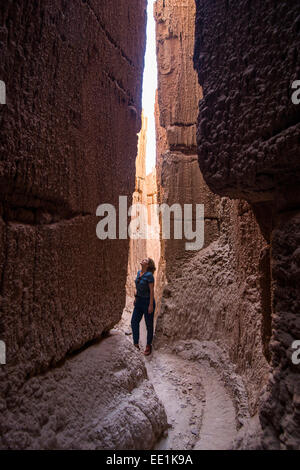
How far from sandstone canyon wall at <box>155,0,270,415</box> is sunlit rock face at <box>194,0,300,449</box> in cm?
86

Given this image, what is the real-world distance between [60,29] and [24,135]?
0.50 meters

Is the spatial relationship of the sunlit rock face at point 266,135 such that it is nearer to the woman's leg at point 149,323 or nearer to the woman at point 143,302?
the woman at point 143,302

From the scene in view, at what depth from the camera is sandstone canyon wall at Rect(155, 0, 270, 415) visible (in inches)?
83.9

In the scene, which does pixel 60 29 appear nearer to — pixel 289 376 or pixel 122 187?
pixel 122 187

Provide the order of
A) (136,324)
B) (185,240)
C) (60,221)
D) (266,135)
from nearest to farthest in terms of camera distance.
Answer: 1. (266,135)
2. (60,221)
3. (136,324)
4. (185,240)

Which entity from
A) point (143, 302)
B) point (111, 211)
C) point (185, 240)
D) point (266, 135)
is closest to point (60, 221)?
point (111, 211)

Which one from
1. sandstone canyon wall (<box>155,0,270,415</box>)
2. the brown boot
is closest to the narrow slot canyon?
sandstone canyon wall (<box>155,0,270,415</box>)

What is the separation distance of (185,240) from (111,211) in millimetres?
2257

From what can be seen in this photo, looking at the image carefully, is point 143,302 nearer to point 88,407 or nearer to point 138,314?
point 138,314

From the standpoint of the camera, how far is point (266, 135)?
38.2 inches

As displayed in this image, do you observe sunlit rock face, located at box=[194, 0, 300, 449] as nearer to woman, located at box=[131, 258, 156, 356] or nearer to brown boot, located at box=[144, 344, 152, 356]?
woman, located at box=[131, 258, 156, 356]

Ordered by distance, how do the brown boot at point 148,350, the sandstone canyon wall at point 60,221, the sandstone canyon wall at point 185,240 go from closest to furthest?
the sandstone canyon wall at point 60,221
the sandstone canyon wall at point 185,240
the brown boot at point 148,350

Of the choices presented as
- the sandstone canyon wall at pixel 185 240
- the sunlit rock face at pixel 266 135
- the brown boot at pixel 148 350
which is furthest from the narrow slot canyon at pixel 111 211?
the brown boot at pixel 148 350

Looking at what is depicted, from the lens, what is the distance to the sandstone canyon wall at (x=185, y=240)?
2.13m
